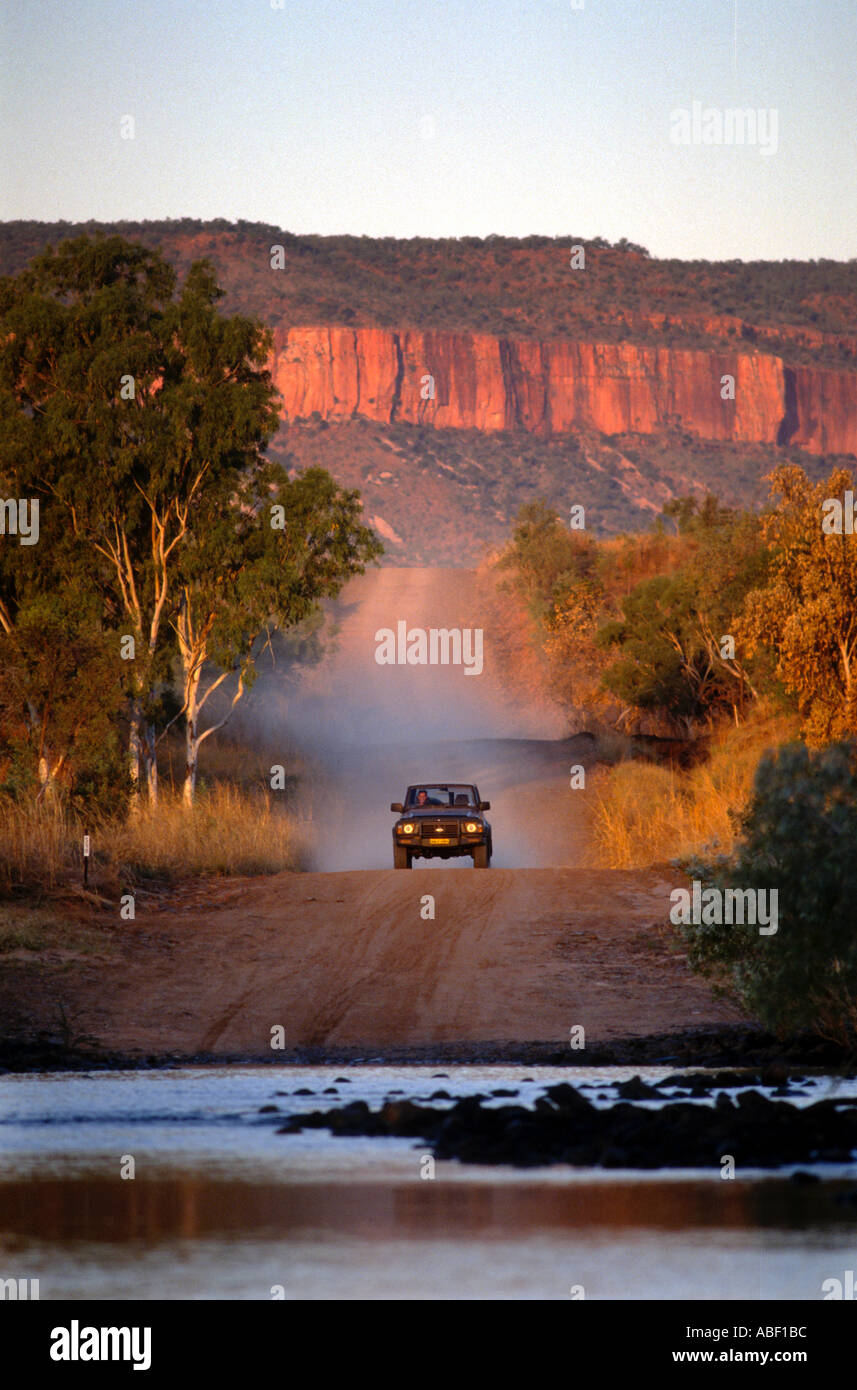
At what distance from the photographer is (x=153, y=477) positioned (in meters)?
30.4

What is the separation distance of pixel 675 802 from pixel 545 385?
99264 millimetres

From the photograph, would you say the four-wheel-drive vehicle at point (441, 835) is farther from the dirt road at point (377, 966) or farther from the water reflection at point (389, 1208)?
the water reflection at point (389, 1208)

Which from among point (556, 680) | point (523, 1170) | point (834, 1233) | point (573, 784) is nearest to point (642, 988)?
point (523, 1170)

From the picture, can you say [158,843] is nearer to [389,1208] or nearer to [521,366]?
[389,1208]

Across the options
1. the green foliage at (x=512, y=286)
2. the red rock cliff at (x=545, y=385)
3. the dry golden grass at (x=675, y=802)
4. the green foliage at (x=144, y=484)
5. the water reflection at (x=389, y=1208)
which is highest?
the green foliage at (x=512, y=286)

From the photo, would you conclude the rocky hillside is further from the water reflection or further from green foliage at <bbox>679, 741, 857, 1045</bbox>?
the water reflection

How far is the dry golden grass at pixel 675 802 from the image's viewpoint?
27547 millimetres

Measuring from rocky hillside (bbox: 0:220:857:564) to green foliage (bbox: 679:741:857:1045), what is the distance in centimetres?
9116

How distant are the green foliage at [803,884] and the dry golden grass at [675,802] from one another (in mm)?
7704

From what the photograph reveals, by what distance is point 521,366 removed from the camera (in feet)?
420

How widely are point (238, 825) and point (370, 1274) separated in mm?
20491

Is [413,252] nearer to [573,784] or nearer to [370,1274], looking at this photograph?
[573,784]

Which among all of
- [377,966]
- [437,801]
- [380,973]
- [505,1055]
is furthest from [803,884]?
[437,801]

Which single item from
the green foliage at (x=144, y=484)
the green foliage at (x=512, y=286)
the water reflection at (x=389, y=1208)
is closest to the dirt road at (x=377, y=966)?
the green foliage at (x=144, y=484)
